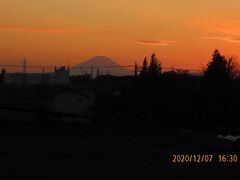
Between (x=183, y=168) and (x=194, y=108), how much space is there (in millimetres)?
38318

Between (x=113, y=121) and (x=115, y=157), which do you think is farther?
(x=115, y=157)

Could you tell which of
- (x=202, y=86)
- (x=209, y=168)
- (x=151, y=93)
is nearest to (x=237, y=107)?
(x=202, y=86)

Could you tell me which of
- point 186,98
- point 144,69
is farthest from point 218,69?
point 144,69

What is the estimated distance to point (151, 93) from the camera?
50.6m

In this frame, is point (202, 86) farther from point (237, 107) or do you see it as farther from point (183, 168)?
point (183, 168)
